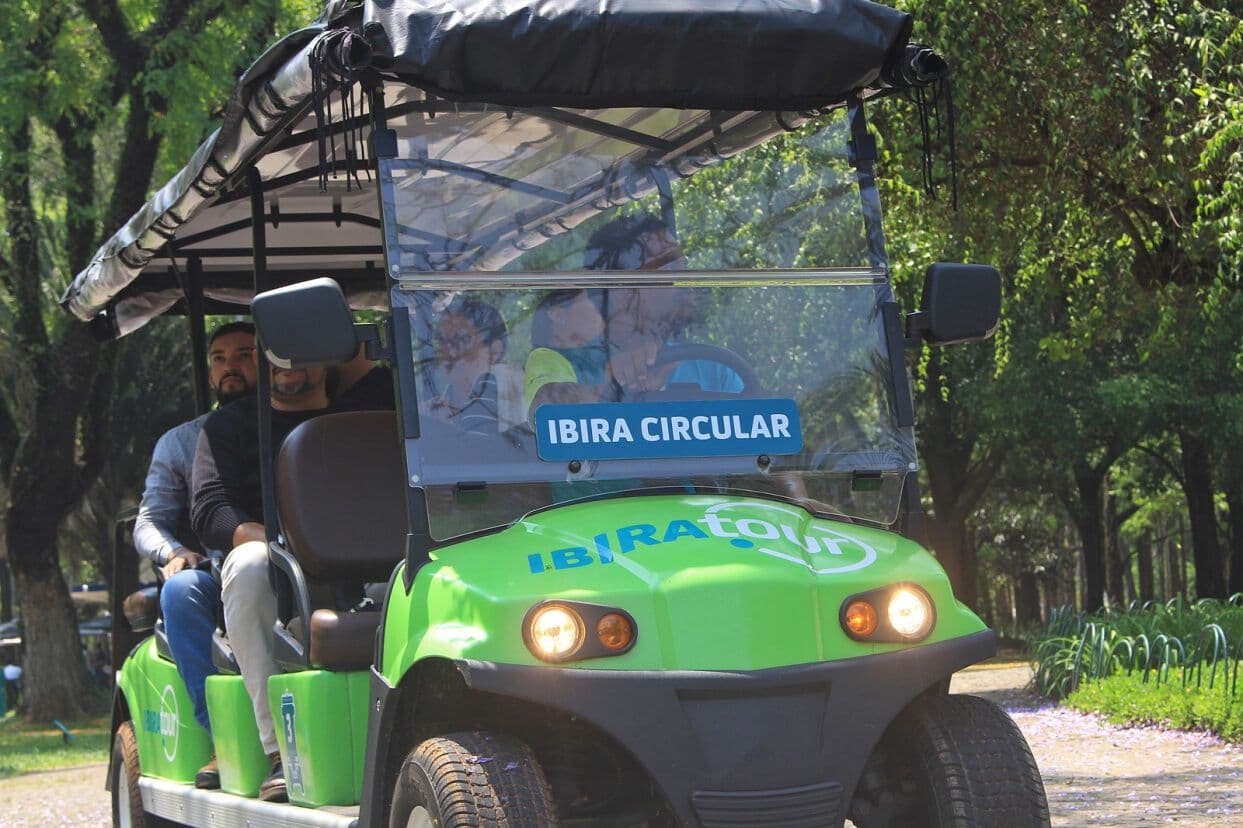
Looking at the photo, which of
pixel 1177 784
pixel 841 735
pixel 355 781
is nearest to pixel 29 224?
pixel 1177 784

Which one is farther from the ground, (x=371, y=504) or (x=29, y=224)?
(x=29, y=224)

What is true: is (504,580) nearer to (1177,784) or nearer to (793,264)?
(793,264)

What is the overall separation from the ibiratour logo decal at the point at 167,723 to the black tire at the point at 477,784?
282 cm

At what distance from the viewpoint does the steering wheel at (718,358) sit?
15.6ft

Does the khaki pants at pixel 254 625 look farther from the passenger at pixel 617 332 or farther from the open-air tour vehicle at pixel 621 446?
the passenger at pixel 617 332

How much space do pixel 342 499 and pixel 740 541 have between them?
168cm

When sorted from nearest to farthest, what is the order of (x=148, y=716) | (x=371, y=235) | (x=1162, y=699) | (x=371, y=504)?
1. (x=371, y=504)
2. (x=148, y=716)
3. (x=371, y=235)
4. (x=1162, y=699)

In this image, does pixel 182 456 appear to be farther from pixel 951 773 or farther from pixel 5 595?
pixel 5 595

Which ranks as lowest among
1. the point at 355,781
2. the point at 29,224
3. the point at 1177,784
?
the point at 1177,784

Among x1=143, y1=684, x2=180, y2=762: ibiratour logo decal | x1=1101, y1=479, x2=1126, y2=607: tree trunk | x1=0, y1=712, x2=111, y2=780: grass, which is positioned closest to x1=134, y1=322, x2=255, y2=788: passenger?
x1=143, y1=684, x2=180, y2=762: ibiratour logo decal

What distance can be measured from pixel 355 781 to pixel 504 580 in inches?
47.9

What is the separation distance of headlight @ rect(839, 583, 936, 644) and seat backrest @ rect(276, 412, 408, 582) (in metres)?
1.72

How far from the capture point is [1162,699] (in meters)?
12.0

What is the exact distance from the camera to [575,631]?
3979 millimetres
